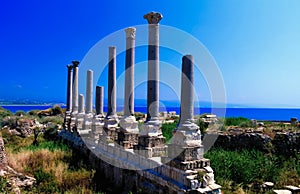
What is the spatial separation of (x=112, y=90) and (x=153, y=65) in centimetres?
430

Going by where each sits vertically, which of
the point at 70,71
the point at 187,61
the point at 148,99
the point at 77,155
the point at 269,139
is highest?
the point at 70,71

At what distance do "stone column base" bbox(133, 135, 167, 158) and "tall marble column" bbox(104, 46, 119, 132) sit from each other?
378 cm

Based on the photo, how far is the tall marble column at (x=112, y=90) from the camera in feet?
43.3

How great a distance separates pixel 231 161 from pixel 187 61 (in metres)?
4.04

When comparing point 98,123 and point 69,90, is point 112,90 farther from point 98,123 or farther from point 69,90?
point 69,90

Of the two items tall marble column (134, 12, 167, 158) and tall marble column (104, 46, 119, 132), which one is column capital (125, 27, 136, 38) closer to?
tall marble column (134, 12, 167, 158)

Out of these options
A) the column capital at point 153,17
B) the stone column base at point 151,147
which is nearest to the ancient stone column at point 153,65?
the column capital at point 153,17

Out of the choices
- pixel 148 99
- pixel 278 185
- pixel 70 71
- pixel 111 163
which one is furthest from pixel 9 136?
pixel 278 185

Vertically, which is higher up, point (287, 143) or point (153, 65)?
point (153, 65)

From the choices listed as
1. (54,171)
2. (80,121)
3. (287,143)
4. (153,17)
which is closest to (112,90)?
(54,171)

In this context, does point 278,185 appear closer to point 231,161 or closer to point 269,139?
point 231,161

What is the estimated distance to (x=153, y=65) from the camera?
10047 millimetres

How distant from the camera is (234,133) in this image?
541 inches

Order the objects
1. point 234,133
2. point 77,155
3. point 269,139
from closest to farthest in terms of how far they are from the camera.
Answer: point 269,139 → point 234,133 → point 77,155
